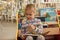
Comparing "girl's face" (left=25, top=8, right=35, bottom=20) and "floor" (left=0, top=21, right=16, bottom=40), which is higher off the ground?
"girl's face" (left=25, top=8, right=35, bottom=20)

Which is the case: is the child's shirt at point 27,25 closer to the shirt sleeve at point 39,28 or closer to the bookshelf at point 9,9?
the shirt sleeve at point 39,28

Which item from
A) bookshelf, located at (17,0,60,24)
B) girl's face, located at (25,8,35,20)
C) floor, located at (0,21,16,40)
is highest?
bookshelf, located at (17,0,60,24)

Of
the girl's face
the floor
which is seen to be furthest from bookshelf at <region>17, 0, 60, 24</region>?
the floor

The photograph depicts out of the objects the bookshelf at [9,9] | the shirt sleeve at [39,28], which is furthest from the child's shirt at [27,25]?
the bookshelf at [9,9]

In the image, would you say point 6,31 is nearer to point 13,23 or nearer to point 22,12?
point 13,23

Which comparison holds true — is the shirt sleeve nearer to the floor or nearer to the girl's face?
the girl's face

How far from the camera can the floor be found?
1.46m

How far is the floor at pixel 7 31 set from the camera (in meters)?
1.46

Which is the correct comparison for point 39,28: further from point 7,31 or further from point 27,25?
point 7,31

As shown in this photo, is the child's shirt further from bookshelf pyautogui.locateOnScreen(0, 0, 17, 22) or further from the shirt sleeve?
bookshelf pyautogui.locateOnScreen(0, 0, 17, 22)

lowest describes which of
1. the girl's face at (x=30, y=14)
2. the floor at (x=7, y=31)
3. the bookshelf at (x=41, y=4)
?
the floor at (x=7, y=31)

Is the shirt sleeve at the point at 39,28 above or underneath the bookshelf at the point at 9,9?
underneath

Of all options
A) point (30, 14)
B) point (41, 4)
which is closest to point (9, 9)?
point (30, 14)

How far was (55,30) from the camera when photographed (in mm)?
1465
